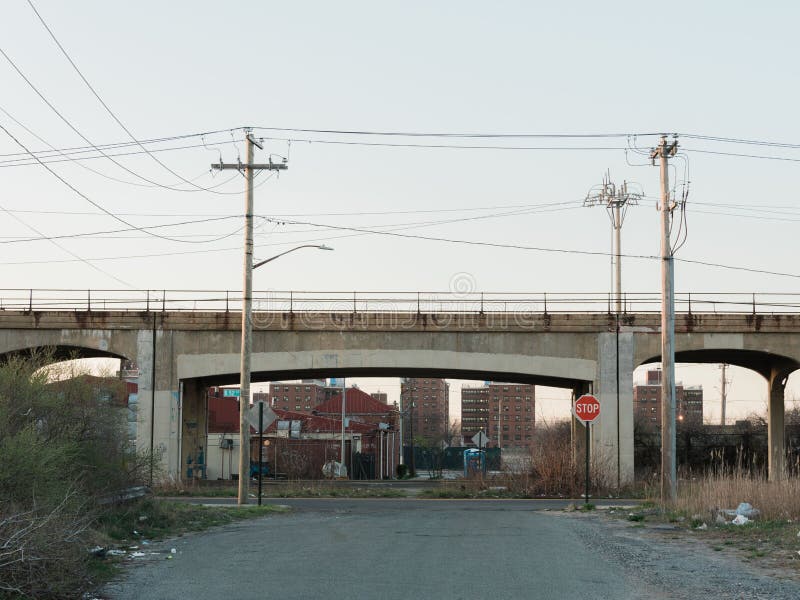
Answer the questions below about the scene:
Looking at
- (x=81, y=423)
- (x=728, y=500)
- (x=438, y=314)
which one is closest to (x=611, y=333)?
(x=438, y=314)

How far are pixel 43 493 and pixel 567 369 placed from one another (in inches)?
1082

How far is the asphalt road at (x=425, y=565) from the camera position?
10.3 meters

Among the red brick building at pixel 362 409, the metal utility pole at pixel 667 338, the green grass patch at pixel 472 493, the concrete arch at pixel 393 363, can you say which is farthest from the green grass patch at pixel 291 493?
the red brick building at pixel 362 409

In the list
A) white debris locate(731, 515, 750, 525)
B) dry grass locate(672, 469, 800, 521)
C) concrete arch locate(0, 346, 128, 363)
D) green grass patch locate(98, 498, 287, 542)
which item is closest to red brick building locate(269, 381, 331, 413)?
concrete arch locate(0, 346, 128, 363)

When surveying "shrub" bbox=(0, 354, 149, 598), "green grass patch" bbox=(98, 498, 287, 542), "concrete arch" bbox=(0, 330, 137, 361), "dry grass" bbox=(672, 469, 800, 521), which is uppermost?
"concrete arch" bbox=(0, 330, 137, 361)

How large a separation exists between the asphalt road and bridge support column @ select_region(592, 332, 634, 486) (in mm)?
17156

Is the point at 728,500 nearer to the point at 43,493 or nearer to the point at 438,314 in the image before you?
the point at 43,493

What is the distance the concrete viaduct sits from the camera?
36.7 meters

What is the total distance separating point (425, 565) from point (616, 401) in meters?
25.6

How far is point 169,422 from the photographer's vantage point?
36.4 metres

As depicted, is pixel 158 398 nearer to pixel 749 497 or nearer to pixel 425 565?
pixel 749 497

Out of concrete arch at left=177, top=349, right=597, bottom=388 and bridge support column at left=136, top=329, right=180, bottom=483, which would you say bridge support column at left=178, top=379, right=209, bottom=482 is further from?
concrete arch at left=177, top=349, right=597, bottom=388

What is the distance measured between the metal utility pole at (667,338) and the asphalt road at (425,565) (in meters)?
6.36

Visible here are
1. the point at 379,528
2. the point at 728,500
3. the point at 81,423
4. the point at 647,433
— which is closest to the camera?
the point at 81,423
